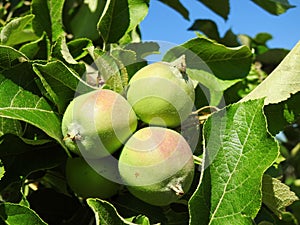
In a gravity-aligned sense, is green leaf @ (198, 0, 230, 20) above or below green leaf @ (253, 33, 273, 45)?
above

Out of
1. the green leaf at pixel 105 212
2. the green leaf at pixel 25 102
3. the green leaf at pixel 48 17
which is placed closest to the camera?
the green leaf at pixel 105 212

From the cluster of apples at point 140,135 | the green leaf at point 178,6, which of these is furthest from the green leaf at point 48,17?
the green leaf at point 178,6

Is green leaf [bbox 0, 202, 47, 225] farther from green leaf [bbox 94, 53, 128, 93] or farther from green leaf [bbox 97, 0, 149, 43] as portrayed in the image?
green leaf [bbox 97, 0, 149, 43]

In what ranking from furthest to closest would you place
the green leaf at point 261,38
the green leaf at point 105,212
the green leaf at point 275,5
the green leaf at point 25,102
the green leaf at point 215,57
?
the green leaf at point 261,38 → the green leaf at point 275,5 → the green leaf at point 215,57 → the green leaf at point 25,102 → the green leaf at point 105,212


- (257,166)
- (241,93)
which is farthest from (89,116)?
(241,93)

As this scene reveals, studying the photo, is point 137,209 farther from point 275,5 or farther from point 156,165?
point 275,5

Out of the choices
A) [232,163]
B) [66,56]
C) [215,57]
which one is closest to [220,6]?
[215,57]

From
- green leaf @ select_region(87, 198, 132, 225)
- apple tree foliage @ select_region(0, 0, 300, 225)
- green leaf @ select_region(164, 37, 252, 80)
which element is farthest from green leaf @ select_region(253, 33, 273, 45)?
green leaf @ select_region(87, 198, 132, 225)

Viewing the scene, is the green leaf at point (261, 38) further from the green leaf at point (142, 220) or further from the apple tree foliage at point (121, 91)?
the green leaf at point (142, 220)
